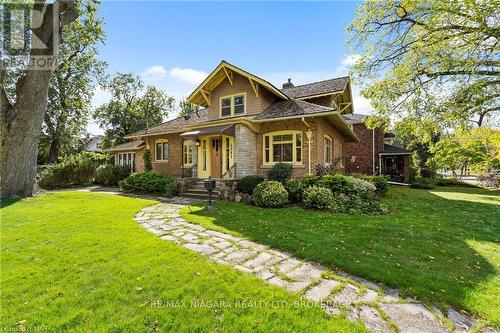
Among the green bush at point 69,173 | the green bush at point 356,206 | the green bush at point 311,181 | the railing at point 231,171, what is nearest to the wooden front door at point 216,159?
the railing at point 231,171

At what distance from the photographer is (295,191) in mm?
9688

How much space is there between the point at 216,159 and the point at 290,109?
4.80 m

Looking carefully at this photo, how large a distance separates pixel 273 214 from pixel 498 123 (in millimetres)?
16658

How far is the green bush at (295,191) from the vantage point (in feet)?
31.8

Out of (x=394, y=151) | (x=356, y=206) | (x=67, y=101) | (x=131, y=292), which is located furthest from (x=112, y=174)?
(x=394, y=151)

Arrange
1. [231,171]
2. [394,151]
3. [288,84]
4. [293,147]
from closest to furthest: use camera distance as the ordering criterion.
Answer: [293,147], [231,171], [288,84], [394,151]

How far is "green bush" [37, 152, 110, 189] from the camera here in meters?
18.6

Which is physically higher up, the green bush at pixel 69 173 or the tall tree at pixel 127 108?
the tall tree at pixel 127 108

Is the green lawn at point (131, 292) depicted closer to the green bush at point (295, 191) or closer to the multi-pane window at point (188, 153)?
the green bush at point (295, 191)

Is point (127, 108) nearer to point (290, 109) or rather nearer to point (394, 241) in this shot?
point (290, 109)

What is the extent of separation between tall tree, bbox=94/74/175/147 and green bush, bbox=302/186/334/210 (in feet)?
95.3

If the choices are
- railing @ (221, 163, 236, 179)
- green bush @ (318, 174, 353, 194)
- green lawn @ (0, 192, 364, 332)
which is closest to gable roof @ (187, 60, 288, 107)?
railing @ (221, 163, 236, 179)

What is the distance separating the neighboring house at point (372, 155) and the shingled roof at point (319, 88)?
8001 mm

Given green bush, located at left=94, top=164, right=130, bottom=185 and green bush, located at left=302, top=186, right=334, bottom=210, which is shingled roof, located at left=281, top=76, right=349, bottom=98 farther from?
green bush, located at left=94, top=164, right=130, bottom=185
